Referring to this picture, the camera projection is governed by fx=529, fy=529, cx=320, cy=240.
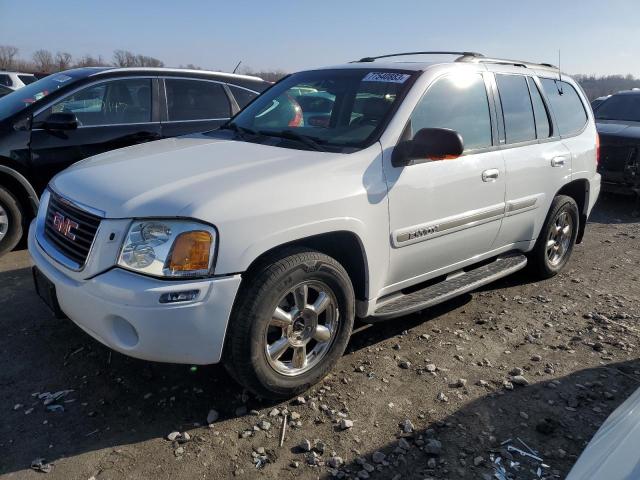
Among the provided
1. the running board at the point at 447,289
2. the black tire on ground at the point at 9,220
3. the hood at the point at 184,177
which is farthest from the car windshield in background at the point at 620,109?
the black tire on ground at the point at 9,220

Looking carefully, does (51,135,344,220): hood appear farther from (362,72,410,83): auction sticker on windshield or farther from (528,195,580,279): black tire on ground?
(528,195,580,279): black tire on ground

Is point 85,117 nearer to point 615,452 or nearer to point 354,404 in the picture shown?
point 354,404

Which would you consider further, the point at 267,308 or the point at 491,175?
the point at 491,175

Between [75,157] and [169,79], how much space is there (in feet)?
4.30

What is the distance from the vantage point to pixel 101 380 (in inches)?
122

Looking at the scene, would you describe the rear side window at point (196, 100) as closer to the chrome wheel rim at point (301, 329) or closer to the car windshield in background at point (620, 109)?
the chrome wheel rim at point (301, 329)

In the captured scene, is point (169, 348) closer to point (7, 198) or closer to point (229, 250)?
point (229, 250)

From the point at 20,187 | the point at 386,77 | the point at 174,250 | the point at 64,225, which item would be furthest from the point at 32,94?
the point at 174,250

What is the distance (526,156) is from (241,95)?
3381mm

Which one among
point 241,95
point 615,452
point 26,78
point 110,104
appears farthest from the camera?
point 26,78

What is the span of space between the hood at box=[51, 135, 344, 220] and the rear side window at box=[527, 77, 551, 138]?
7.44 ft

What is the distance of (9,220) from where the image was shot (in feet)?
16.2

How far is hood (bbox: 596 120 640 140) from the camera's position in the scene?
804 centimetres

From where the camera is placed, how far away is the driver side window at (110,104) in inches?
205
